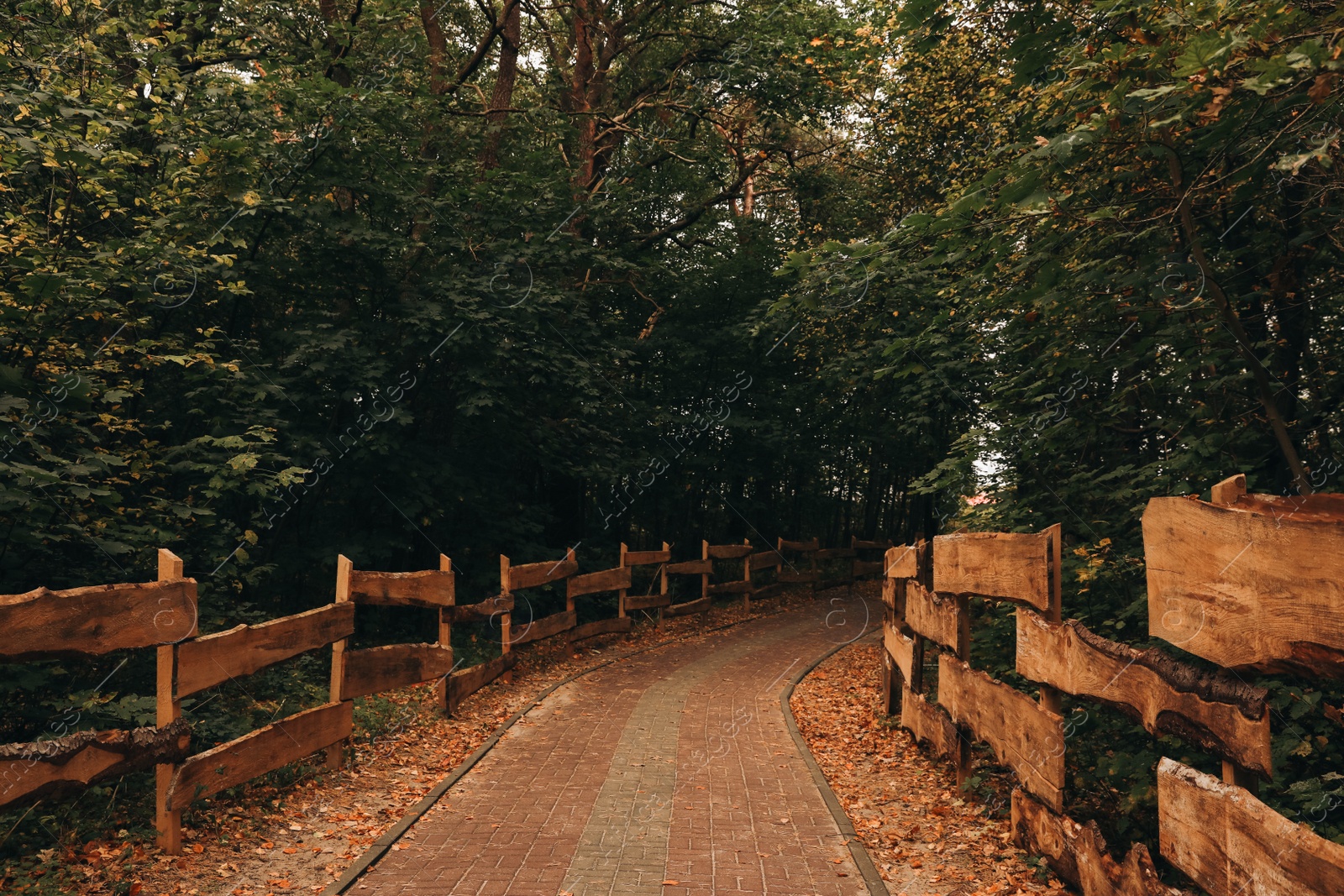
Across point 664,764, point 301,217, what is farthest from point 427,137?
point 664,764

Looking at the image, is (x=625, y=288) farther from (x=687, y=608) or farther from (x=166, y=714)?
(x=166, y=714)

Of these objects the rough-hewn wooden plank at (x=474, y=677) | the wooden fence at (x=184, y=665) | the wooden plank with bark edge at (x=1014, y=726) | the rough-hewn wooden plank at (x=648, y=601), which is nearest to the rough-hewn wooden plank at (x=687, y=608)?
the rough-hewn wooden plank at (x=648, y=601)

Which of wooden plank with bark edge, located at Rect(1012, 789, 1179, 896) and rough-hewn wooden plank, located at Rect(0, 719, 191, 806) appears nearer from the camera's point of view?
wooden plank with bark edge, located at Rect(1012, 789, 1179, 896)

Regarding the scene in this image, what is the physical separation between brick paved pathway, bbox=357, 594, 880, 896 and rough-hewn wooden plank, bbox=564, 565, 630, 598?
8.42ft

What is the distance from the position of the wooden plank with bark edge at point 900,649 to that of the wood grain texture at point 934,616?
0.17m

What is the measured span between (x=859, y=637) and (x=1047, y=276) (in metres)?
12.0

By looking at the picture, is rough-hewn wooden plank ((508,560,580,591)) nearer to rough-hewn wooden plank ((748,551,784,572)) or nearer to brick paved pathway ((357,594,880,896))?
brick paved pathway ((357,594,880,896))

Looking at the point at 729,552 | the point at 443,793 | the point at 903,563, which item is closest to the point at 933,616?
the point at 903,563

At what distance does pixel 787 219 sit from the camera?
2258 centimetres

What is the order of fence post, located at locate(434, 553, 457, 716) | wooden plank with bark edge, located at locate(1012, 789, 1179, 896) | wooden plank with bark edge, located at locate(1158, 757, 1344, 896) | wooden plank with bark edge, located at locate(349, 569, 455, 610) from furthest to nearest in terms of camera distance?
fence post, located at locate(434, 553, 457, 716), wooden plank with bark edge, located at locate(349, 569, 455, 610), wooden plank with bark edge, located at locate(1012, 789, 1179, 896), wooden plank with bark edge, located at locate(1158, 757, 1344, 896)

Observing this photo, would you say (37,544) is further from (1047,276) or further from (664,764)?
(1047,276)

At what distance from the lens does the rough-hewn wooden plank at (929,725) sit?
6.55 meters

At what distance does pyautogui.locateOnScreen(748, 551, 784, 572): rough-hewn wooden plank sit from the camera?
800 inches

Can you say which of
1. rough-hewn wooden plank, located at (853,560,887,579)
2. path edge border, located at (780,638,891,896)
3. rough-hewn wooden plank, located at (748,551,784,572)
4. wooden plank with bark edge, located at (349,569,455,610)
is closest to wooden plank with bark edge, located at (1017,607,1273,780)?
path edge border, located at (780,638,891,896)
